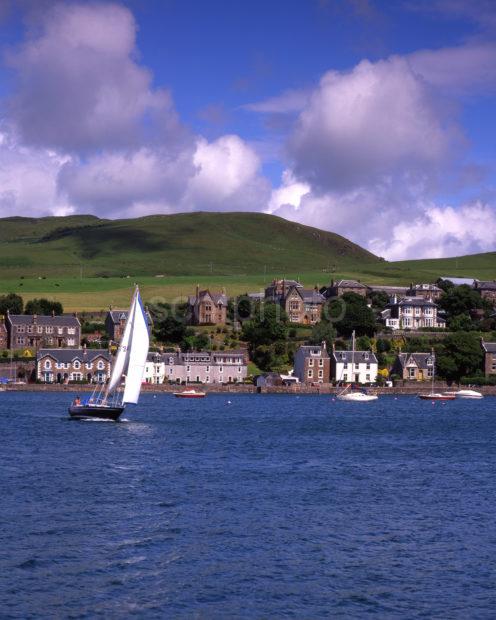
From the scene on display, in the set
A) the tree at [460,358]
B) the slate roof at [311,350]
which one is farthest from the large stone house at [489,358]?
the slate roof at [311,350]

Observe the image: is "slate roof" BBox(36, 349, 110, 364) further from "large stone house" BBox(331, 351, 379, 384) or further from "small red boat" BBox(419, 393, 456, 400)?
"small red boat" BBox(419, 393, 456, 400)

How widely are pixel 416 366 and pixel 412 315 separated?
1413 inches

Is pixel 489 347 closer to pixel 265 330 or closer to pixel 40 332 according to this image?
pixel 265 330

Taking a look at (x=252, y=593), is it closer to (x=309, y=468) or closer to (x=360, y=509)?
(x=360, y=509)

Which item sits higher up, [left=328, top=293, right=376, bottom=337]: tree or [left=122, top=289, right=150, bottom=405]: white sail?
[left=328, top=293, right=376, bottom=337]: tree

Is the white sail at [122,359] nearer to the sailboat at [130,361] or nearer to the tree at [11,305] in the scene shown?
the sailboat at [130,361]

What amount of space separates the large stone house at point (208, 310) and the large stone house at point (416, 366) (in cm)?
4123

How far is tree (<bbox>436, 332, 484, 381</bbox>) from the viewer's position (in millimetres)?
152875

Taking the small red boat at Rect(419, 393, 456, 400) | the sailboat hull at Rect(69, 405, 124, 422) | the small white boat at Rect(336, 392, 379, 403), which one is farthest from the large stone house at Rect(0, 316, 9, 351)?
the sailboat hull at Rect(69, 405, 124, 422)

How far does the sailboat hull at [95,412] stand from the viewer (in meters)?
79.9

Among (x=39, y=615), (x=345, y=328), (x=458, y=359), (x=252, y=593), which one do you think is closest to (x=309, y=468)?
(x=252, y=593)

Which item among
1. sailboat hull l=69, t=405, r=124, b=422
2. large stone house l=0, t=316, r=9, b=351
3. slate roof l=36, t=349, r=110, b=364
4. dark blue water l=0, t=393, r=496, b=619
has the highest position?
large stone house l=0, t=316, r=9, b=351

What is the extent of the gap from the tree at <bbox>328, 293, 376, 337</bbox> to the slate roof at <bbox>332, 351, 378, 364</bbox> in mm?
16079

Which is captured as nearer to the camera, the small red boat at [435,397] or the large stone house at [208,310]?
the small red boat at [435,397]
